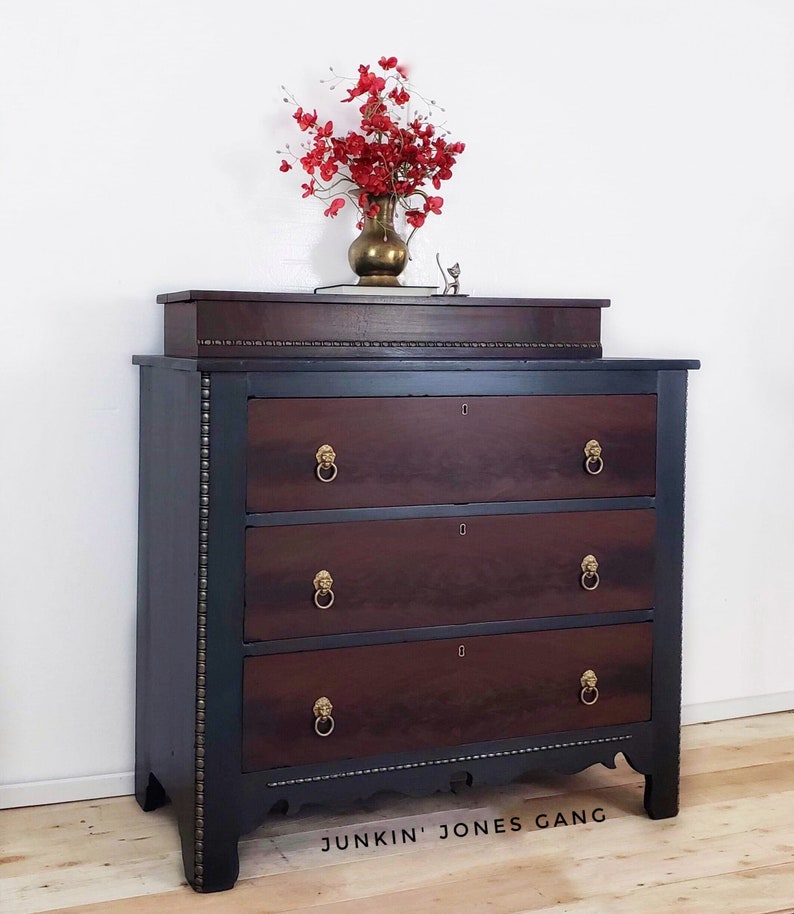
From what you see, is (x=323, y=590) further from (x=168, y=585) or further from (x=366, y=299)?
(x=366, y=299)

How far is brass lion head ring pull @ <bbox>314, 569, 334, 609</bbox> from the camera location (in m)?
2.02

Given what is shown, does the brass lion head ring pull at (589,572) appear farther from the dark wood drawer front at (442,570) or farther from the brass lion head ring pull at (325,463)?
the brass lion head ring pull at (325,463)

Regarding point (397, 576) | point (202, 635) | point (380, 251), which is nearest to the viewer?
point (202, 635)

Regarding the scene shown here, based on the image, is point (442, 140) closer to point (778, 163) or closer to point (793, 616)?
point (778, 163)

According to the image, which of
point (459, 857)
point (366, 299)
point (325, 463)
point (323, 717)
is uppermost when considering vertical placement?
point (366, 299)

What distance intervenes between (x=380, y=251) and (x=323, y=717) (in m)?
0.94

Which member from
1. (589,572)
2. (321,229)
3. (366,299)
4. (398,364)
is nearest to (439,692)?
(589,572)

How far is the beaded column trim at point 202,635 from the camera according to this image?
1.92 meters

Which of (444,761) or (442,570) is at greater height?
(442,570)

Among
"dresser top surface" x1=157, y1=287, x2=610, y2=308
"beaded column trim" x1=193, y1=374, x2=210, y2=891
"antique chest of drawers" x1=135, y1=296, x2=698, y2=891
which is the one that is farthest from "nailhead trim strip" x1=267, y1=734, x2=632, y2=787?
"dresser top surface" x1=157, y1=287, x2=610, y2=308

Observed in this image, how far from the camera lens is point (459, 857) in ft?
7.07

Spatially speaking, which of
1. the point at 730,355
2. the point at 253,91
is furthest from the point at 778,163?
the point at 253,91

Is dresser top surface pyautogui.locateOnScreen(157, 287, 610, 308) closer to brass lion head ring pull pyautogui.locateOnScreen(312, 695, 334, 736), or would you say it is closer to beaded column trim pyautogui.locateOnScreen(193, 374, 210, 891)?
beaded column trim pyautogui.locateOnScreen(193, 374, 210, 891)

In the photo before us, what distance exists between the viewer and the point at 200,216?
94.0 inches
